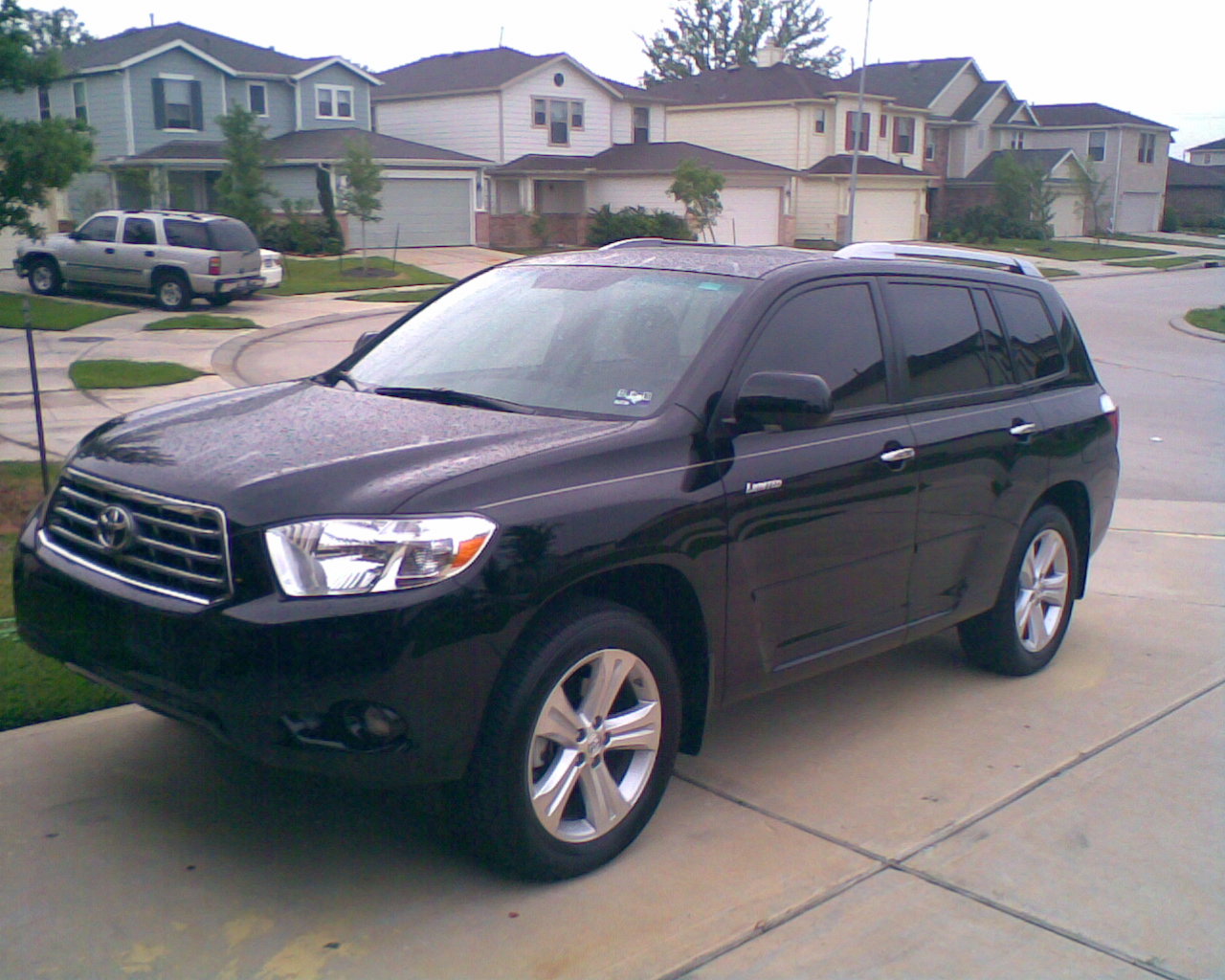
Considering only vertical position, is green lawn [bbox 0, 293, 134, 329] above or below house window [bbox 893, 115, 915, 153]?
below

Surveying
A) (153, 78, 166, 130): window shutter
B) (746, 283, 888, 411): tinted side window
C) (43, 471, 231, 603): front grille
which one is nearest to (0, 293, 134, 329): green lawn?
(153, 78, 166, 130): window shutter

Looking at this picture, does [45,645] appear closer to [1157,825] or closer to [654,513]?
[654,513]

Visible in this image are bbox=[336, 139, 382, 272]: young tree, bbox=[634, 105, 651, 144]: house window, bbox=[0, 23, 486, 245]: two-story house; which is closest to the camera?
bbox=[336, 139, 382, 272]: young tree

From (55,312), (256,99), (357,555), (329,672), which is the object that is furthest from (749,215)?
(329,672)

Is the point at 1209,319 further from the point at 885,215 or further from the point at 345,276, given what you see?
the point at 885,215

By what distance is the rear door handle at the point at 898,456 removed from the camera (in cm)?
473

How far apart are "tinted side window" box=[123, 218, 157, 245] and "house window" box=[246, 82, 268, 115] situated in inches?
723

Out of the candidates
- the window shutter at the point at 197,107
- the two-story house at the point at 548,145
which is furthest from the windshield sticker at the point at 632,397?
the window shutter at the point at 197,107

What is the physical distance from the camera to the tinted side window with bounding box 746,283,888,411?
14.8ft

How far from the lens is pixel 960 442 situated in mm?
5141

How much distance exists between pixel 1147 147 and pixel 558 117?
128 ft

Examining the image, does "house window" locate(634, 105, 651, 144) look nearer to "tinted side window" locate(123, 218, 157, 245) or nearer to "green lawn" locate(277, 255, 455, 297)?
"green lawn" locate(277, 255, 455, 297)

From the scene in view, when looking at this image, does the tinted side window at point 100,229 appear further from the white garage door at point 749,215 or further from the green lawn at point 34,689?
the white garage door at point 749,215

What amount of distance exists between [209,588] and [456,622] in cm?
71
